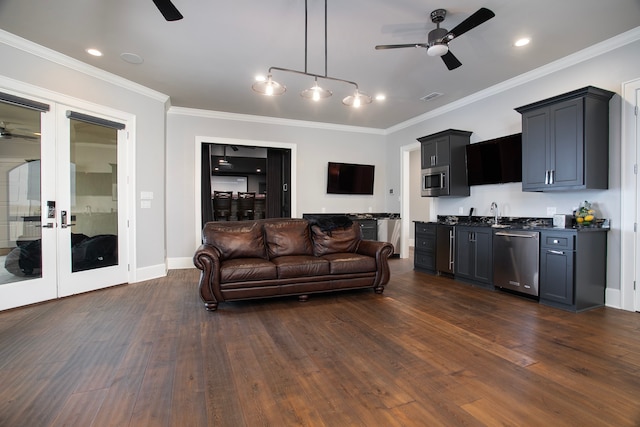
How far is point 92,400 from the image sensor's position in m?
1.80

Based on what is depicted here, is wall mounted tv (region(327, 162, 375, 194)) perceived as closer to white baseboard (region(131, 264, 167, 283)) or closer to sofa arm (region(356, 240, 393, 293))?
sofa arm (region(356, 240, 393, 293))

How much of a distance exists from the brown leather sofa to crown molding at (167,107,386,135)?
9.14ft

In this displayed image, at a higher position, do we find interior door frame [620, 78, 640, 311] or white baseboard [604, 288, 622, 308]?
interior door frame [620, 78, 640, 311]

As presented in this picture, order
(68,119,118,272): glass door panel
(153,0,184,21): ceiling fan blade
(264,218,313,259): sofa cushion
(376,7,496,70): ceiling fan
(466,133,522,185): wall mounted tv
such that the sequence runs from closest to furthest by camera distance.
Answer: (153,0,184,21): ceiling fan blade < (376,7,496,70): ceiling fan < (68,119,118,272): glass door panel < (264,218,313,259): sofa cushion < (466,133,522,185): wall mounted tv

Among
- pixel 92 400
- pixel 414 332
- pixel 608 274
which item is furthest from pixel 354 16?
pixel 608 274

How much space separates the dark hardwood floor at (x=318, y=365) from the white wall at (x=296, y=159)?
7.91 ft

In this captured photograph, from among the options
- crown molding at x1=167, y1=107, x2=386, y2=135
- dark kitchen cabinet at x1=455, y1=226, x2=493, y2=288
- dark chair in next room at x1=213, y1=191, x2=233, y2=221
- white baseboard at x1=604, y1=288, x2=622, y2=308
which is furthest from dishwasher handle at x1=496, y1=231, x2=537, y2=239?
dark chair in next room at x1=213, y1=191, x2=233, y2=221

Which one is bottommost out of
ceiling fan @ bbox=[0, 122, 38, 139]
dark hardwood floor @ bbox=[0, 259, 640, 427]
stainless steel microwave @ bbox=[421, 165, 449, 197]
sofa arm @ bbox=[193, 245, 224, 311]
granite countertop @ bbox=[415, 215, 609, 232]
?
dark hardwood floor @ bbox=[0, 259, 640, 427]

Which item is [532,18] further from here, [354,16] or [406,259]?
[406,259]

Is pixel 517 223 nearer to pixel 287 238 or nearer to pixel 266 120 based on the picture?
pixel 287 238

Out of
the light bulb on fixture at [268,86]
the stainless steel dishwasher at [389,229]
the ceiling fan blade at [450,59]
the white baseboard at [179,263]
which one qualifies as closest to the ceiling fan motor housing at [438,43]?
the ceiling fan blade at [450,59]

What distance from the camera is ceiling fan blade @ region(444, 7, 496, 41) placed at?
2.37 m

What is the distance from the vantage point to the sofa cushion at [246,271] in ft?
11.3

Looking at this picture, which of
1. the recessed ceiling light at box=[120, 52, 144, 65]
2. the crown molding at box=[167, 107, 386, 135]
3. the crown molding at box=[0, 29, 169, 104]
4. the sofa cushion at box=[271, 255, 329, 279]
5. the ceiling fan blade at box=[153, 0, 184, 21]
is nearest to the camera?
the ceiling fan blade at box=[153, 0, 184, 21]
